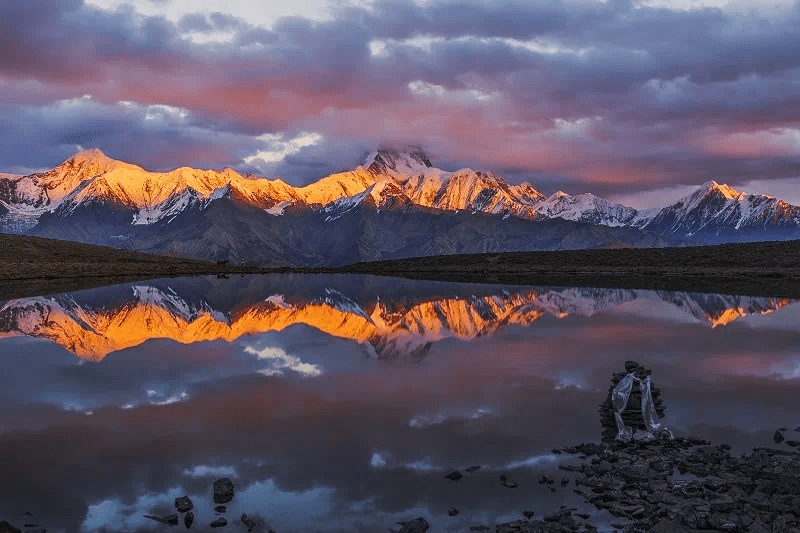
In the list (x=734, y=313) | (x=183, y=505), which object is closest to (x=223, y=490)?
(x=183, y=505)

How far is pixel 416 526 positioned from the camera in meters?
15.4

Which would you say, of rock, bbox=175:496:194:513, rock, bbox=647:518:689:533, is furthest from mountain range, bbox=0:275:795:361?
rock, bbox=647:518:689:533

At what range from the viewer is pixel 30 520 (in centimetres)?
1577

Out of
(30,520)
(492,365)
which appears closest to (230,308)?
(492,365)

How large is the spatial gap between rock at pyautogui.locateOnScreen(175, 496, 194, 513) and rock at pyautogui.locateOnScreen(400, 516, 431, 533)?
595 centimetres

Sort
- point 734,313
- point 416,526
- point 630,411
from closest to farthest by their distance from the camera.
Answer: point 416,526, point 630,411, point 734,313

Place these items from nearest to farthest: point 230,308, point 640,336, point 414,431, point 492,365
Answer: point 414,431, point 492,365, point 640,336, point 230,308

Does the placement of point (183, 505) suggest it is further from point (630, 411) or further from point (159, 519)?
point (630, 411)

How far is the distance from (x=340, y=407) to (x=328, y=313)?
125 feet

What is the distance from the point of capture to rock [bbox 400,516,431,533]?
600 inches

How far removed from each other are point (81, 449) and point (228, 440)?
4967 mm

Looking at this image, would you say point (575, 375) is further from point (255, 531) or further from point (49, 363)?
point (49, 363)

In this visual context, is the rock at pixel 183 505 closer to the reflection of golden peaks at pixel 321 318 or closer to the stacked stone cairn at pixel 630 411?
the stacked stone cairn at pixel 630 411

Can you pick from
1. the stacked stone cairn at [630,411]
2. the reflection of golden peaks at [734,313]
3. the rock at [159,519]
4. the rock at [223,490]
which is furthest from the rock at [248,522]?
the reflection of golden peaks at [734,313]
